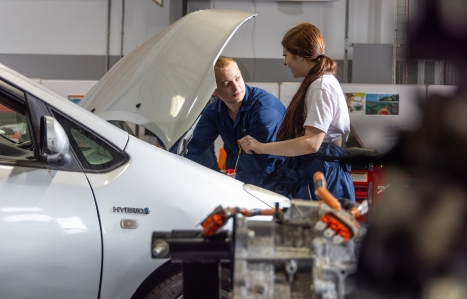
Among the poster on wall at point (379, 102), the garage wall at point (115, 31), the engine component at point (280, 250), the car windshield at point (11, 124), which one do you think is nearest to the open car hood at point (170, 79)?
the car windshield at point (11, 124)

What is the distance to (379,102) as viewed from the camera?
745 cm

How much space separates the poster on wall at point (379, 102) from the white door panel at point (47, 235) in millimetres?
5384

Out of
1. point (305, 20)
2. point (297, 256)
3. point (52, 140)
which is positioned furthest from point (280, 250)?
point (305, 20)

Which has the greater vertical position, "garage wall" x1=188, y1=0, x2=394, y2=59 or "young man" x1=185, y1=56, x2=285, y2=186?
"garage wall" x1=188, y1=0, x2=394, y2=59

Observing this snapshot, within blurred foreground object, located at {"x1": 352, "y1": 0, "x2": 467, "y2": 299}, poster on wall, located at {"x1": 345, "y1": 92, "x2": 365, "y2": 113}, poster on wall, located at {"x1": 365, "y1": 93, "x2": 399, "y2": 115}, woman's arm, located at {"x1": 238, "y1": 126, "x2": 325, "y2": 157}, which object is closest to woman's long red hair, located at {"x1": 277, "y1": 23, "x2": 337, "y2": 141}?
woman's arm, located at {"x1": 238, "y1": 126, "x2": 325, "y2": 157}

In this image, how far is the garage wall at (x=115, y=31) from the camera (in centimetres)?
962

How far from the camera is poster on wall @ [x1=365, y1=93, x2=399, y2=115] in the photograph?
23.9ft

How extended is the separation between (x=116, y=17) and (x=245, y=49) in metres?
2.20

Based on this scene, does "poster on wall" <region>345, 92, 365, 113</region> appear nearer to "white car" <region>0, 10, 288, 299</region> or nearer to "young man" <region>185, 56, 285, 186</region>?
"young man" <region>185, 56, 285, 186</region>

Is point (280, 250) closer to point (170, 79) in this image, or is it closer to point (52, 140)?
point (52, 140)

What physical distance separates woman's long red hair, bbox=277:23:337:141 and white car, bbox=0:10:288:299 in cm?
46

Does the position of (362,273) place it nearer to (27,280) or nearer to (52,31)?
(27,280)

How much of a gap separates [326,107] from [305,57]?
325 millimetres

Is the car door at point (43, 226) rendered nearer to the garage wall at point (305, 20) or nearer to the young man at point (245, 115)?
the young man at point (245, 115)
